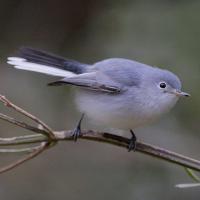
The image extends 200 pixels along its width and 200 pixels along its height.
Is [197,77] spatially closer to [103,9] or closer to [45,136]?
[103,9]

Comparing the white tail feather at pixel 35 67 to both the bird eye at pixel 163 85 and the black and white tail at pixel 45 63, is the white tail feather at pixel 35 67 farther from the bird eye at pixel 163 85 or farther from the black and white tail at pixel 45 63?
the bird eye at pixel 163 85

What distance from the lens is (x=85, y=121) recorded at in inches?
180

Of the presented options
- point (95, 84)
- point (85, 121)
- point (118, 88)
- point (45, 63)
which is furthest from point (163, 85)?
point (85, 121)

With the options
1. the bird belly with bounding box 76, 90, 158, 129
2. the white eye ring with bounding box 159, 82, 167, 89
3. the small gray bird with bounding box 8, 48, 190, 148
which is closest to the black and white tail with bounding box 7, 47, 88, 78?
the small gray bird with bounding box 8, 48, 190, 148

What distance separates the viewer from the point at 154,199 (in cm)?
414

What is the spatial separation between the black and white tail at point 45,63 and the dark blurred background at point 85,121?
5.35 feet

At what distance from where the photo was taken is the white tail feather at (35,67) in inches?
98.6

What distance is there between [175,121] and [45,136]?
2.81 metres

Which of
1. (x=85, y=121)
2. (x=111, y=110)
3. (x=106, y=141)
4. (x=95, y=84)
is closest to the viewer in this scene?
(x=106, y=141)

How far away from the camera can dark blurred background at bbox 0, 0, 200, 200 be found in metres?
4.30

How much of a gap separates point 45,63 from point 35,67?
116 mm

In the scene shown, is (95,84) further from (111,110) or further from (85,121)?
(85,121)

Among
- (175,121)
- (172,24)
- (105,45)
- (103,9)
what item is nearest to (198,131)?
(175,121)

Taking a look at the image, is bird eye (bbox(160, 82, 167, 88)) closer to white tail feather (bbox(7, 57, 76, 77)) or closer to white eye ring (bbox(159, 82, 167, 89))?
white eye ring (bbox(159, 82, 167, 89))
